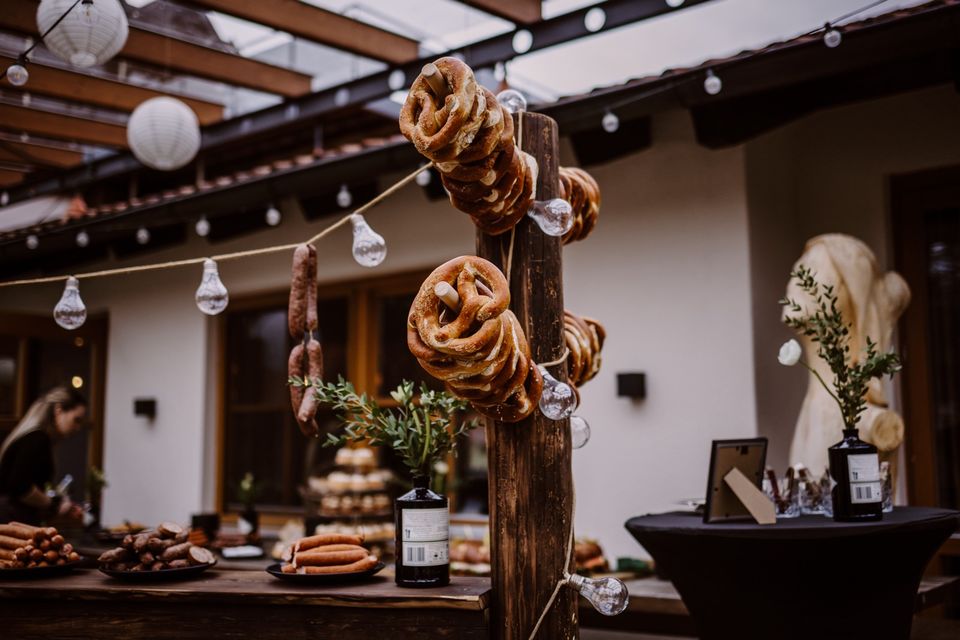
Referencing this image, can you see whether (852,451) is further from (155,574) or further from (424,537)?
(155,574)

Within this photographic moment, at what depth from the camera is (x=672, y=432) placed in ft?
14.8

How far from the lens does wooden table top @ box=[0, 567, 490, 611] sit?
222 centimetres

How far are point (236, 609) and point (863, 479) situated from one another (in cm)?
178

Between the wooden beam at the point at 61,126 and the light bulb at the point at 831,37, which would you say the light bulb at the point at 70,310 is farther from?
the wooden beam at the point at 61,126

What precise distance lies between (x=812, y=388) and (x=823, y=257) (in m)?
0.52

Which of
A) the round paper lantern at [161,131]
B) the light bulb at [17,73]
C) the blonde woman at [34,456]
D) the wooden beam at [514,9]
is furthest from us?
the blonde woman at [34,456]

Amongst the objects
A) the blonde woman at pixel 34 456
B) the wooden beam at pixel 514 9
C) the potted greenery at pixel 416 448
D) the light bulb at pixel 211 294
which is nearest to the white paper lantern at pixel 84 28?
the light bulb at pixel 211 294

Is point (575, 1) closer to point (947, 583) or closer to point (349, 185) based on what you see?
point (349, 185)

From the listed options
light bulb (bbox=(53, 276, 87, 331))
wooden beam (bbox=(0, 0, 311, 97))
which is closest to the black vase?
light bulb (bbox=(53, 276, 87, 331))

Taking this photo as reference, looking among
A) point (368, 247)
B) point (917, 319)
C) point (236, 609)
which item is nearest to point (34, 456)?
point (236, 609)

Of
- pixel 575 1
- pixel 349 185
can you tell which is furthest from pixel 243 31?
pixel 575 1

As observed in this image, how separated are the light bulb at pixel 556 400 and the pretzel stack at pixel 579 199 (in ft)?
1.87

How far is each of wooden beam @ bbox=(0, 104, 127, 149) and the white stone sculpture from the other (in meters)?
4.35

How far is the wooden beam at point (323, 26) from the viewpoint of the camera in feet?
13.1
